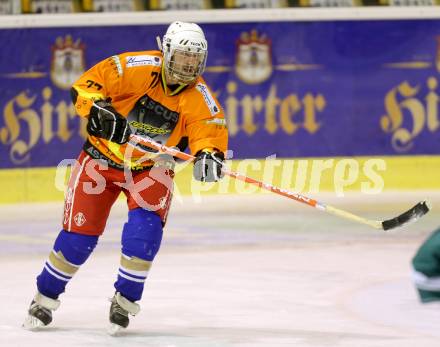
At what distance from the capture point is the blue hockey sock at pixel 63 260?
5.34 m

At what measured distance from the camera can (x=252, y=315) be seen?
5.70m

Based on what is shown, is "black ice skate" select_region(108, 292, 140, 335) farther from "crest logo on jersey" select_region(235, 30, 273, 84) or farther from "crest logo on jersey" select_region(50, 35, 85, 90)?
"crest logo on jersey" select_region(235, 30, 273, 84)

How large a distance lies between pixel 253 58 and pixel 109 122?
4638 millimetres

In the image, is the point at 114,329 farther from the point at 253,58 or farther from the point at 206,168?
the point at 253,58

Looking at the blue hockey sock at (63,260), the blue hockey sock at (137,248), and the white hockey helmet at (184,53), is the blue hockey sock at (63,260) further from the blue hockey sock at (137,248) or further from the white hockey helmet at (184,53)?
the white hockey helmet at (184,53)

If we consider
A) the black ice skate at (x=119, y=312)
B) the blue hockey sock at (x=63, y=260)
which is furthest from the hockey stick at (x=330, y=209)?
the black ice skate at (x=119, y=312)

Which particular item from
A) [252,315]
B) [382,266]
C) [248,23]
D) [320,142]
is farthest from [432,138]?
[252,315]

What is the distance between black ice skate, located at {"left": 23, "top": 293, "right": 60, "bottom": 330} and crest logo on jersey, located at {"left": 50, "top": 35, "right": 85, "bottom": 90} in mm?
4113

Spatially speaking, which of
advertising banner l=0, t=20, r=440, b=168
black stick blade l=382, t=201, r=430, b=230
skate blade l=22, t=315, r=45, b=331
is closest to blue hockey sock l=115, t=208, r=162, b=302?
skate blade l=22, t=315, r=45, b=331

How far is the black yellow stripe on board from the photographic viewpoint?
9.20 metres

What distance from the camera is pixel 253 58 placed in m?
9.68

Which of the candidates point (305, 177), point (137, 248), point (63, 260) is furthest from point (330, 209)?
point (305, 177)

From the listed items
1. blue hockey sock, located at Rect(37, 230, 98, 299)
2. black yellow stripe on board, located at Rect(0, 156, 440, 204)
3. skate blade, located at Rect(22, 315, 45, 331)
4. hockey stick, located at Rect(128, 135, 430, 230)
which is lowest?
black yellow stripe on board, located at Rect(0, 156, 440, 204)

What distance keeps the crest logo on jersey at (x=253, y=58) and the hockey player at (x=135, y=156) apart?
4235 mm
